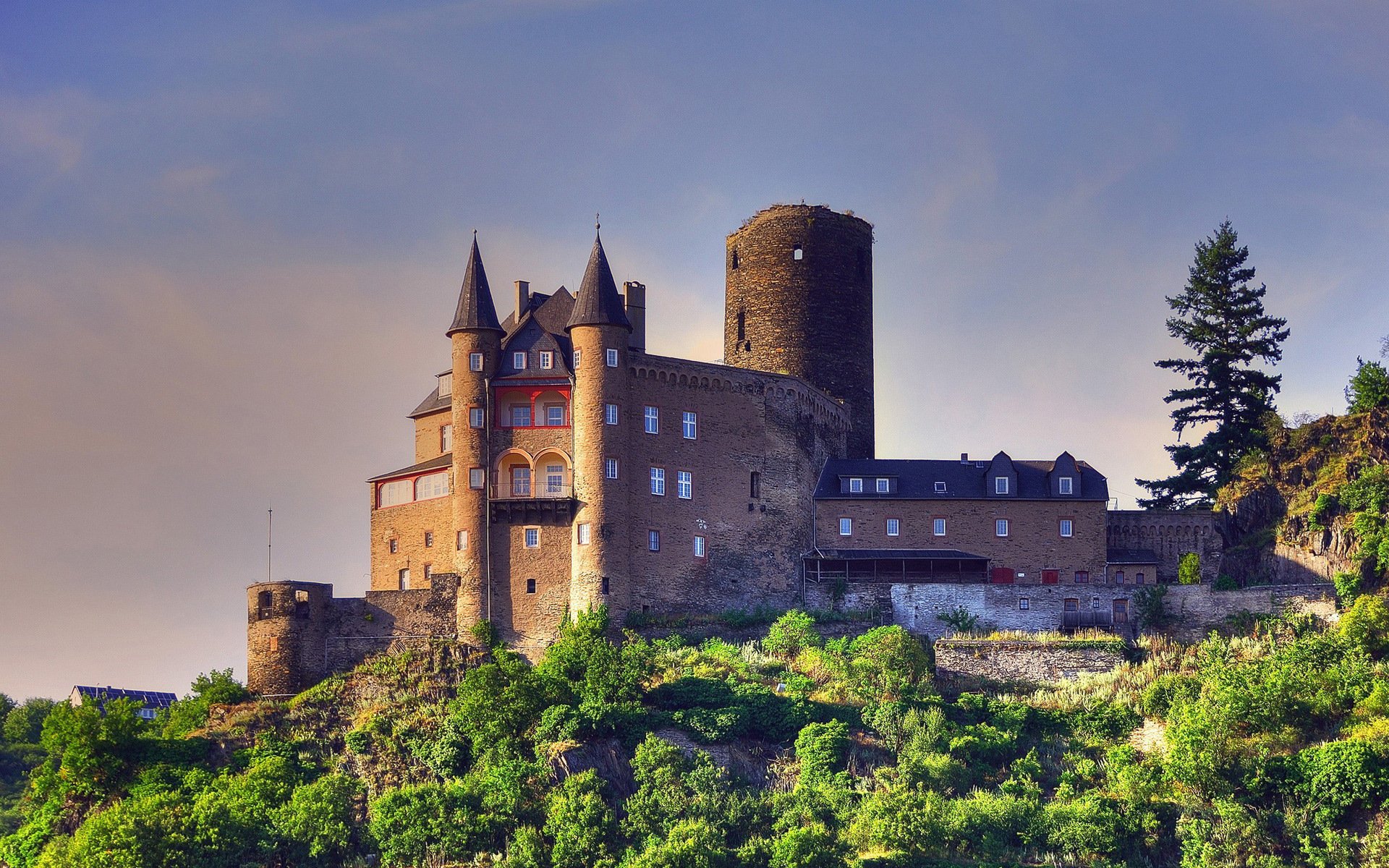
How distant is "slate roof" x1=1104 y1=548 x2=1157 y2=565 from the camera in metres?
73.9

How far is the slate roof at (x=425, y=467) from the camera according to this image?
236 feet

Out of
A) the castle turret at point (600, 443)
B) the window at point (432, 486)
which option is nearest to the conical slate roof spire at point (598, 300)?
the castle turret at point (600, 443)

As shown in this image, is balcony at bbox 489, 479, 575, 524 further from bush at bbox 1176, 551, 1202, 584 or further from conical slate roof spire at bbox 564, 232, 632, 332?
bush at bbox 1176, 551, 1202, 584

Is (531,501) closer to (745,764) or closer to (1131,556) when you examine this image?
(745,764)

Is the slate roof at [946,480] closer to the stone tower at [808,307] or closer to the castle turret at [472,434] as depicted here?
the stone tower at [808,307]

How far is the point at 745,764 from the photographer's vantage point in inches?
2350

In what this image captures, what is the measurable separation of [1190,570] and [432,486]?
27.3 metres

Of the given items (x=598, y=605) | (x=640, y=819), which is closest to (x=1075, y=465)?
(x=598, y=605)

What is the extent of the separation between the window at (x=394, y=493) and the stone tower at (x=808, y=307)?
16119 mm

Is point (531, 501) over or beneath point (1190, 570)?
over

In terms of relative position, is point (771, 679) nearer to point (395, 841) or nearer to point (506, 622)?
point (506, 622)

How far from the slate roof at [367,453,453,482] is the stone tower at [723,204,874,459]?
15.0 metres

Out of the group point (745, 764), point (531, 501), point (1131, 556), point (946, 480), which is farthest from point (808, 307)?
point (745, 764)

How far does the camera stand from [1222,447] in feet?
257
